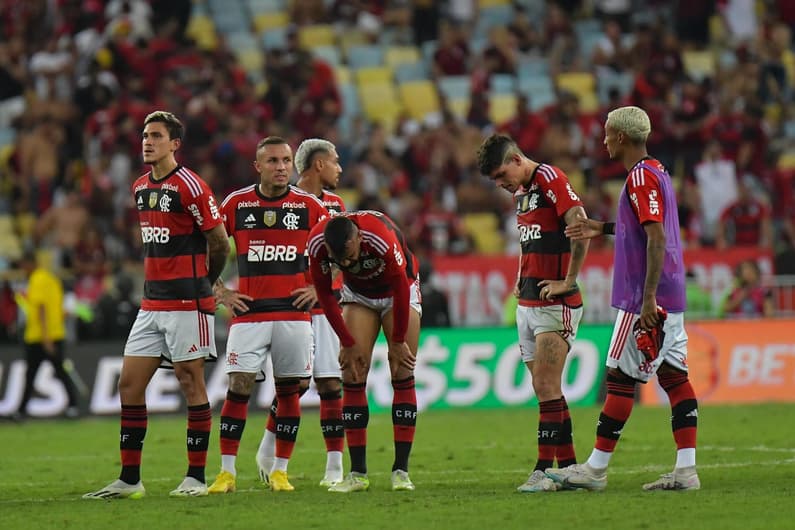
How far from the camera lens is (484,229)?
83.6 feet

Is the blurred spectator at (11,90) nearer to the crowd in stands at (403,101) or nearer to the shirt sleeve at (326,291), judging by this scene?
the crowd in stands at (403,101)

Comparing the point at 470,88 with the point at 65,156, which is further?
the point at 470,88

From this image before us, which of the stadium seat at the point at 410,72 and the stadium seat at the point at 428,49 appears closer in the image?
the stadium seat at the point at 410,72

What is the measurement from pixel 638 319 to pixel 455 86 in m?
19.4

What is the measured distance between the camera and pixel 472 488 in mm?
11156

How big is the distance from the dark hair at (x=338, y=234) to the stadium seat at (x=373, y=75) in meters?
19.4

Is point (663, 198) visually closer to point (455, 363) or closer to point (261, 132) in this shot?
point (455, 363)

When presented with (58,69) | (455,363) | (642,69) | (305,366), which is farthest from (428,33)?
(305,366)

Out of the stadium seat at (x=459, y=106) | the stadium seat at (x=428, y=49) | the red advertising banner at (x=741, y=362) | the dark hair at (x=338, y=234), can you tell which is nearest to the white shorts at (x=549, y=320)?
the dark hair at (x=338, y=234)

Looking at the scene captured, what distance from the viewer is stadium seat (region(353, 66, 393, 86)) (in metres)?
29.5

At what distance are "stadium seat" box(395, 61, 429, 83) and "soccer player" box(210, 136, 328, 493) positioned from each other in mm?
18321

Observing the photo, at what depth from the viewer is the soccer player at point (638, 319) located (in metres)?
10.4

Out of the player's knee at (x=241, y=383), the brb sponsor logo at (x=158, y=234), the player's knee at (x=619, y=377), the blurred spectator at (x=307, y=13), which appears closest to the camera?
the player's knee at (x=619, y=377)

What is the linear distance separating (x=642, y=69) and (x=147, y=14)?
30.8ft
